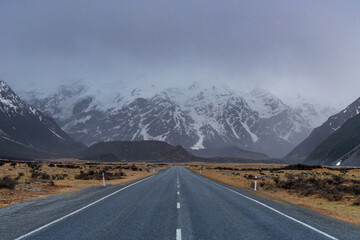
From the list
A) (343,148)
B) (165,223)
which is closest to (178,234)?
(165,223)

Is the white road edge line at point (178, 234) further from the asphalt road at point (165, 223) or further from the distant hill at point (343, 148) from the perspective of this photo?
the distant hill at point (343, 148)

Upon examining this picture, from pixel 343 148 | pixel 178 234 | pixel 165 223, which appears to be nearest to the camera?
pixel 178 234

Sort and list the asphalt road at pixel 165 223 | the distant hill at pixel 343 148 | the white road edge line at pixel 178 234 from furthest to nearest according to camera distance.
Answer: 1. the distant hill at pixel 343 148
2. the asphalt road at pixel 165 223
3. the white road edge line at pixel 178 234

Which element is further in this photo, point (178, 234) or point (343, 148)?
point (343, 148)

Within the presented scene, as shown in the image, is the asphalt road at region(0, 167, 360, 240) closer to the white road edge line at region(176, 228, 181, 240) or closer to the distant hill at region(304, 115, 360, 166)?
the white road edge line at region(176, 228, 181, 240)

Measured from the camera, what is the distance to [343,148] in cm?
14388

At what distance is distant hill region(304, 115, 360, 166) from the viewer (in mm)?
121613

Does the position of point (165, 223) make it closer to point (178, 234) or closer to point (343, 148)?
point (178, 234)

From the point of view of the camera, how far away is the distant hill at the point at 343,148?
4788 inches

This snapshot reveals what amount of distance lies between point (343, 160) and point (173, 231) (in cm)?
13204

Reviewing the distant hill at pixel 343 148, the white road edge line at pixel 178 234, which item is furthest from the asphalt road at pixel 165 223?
the distant hill at pixel 343 148

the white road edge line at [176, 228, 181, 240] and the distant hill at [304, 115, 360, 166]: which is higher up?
the distant hill at [304, 115, 360, 166]

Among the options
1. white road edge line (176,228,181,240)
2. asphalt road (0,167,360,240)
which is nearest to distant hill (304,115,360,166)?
asphalt road (0,167,360,240)

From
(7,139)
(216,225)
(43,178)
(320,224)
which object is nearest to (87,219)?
(216,225)
